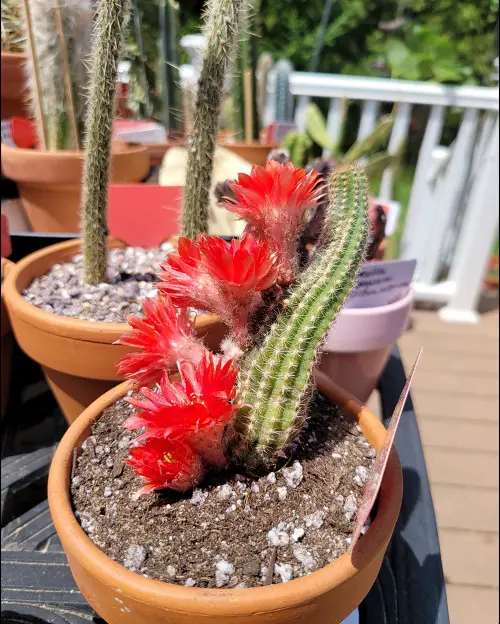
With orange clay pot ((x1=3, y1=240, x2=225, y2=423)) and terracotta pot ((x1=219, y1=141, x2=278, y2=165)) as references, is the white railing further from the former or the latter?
orange clay pot ((x1=3, y1=240, x2=225, y2=423))

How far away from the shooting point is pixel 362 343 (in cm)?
74

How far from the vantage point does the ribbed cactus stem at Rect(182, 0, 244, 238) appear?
0.52 meters

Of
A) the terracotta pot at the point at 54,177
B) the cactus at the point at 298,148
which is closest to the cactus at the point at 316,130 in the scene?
the cactus at the point at 298,148

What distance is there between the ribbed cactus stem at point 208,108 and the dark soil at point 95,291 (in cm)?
11

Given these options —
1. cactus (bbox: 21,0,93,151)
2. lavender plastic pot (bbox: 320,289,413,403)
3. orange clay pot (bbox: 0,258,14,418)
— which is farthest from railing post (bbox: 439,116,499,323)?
orange clay pot (bbox: 0,258,14,418)

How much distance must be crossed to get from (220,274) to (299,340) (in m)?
0.09

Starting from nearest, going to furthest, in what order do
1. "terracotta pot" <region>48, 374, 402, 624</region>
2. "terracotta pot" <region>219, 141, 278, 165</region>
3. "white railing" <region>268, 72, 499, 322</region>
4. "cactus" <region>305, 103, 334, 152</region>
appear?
1. "terracotta pot" <region>48, 374, 402, 624</region>
2. "cactus" <region>305, 103, 334, 152</region>
3. "terracotta pot" <region>219, 141, 278, 165</region>
4. "white railing" <region>268, 72, 499, 322</region>

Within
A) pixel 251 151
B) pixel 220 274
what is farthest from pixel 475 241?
pixel 220 274

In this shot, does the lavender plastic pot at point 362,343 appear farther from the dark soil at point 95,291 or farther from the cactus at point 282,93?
the cactus at point 282,93

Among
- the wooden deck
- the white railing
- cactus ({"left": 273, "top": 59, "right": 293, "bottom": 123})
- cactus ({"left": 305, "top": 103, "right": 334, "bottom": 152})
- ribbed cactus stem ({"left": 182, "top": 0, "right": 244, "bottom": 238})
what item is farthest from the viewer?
cactus ({"left": 273, "top": 59, "right": 293, "bottom": 123})

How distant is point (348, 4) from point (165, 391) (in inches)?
210

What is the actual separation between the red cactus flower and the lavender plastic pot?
0.97 ft

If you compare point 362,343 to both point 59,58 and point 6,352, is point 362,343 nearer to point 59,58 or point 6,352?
point 6,352

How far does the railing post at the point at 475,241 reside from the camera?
193cm
